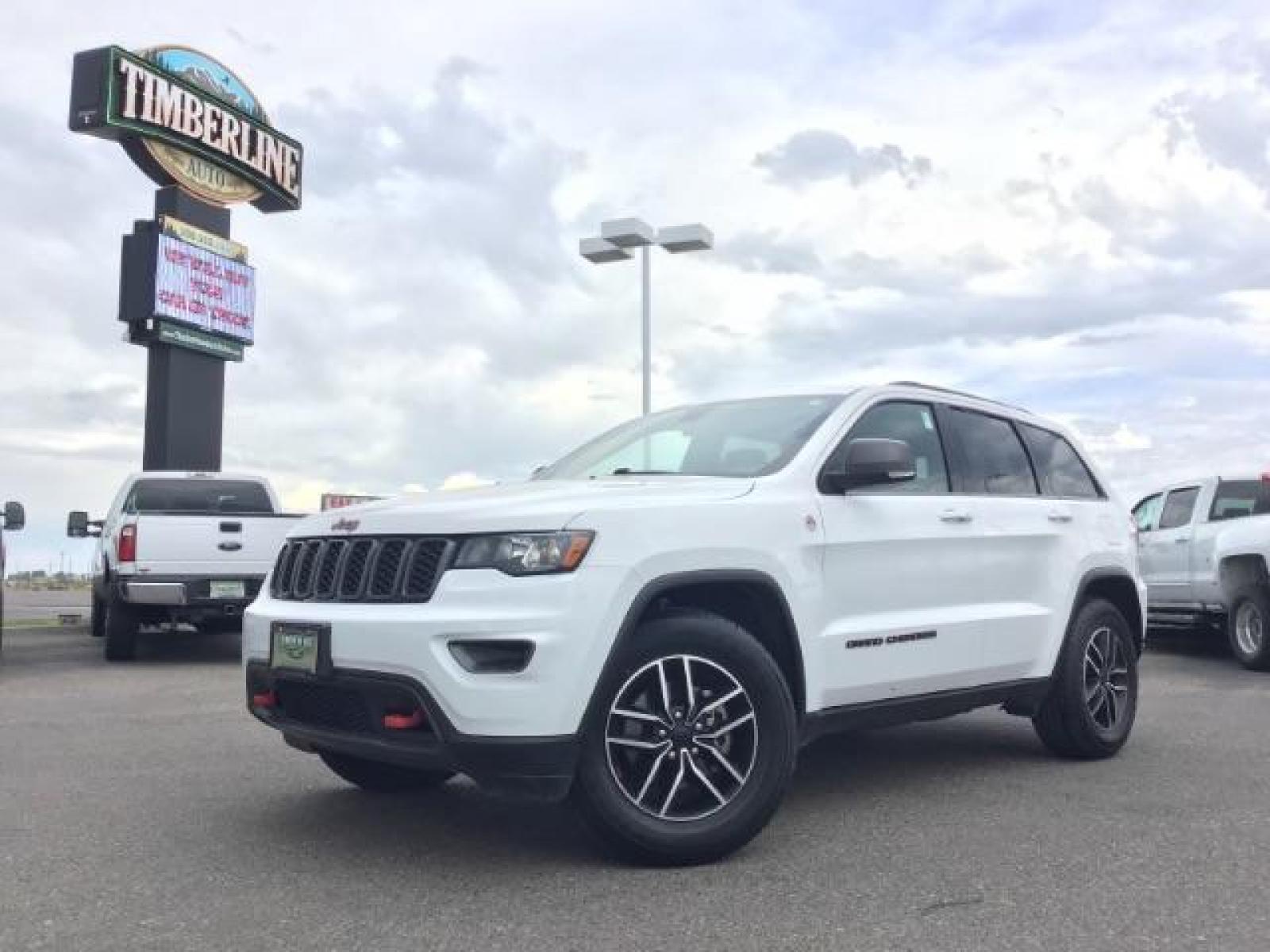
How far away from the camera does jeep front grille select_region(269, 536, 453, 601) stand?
420cm

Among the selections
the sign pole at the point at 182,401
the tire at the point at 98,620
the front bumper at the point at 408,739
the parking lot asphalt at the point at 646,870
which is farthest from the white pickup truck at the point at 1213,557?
the sign pole at the point at 182,401

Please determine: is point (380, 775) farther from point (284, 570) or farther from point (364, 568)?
point (364, 568)

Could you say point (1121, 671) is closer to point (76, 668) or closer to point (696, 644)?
point (696, 644)

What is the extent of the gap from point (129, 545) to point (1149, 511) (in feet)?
34.7

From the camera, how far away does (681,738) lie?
4270mm

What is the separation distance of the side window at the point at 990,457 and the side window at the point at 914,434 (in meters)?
0.13

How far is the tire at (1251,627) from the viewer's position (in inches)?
431

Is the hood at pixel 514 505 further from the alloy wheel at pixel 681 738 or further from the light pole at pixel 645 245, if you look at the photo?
the light pole at pixel 645 245

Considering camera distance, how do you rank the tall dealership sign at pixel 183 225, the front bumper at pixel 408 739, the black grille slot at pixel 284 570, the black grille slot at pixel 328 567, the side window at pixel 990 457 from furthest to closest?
1. the tall dealership sign at pixel 183 225
2. the side window at pixel 990 457
3. the black grille slot at pixel 284 570
4. the black grille slot at pixel 328 567
5. the front bumper at pixel 408 739

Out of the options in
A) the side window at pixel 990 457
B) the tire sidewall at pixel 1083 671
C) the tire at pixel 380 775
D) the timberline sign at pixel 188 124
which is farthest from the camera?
the timberline sign at pixel 188 124

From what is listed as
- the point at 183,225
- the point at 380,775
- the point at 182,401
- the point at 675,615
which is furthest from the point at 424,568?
the point at 183,225

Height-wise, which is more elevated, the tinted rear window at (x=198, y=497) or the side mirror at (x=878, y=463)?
the tinted rear window at (x=198, y=497)

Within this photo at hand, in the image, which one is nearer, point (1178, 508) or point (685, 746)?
point (685, 746)

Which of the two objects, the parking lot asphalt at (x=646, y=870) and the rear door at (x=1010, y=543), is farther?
the rear door at (x=1010, y=543)
